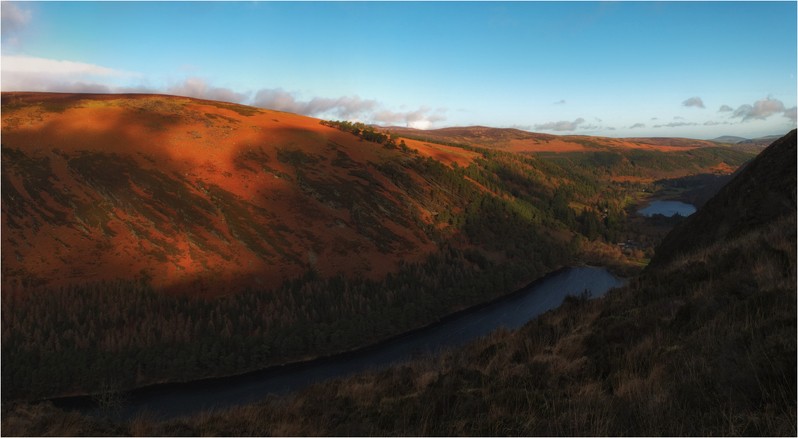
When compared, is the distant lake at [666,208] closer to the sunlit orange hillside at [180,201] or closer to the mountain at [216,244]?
the mountain at [216,244]

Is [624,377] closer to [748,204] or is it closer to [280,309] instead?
[748,204]

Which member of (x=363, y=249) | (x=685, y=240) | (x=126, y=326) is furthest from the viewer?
(x=363, y=249)

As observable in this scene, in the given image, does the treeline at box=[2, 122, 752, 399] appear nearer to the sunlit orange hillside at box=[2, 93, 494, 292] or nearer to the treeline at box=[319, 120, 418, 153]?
the sunlit orange hillside at box=[2, 93, 494, 292]

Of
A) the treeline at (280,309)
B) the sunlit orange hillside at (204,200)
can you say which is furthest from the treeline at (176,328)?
the sunlit orange hillside at (204,200)

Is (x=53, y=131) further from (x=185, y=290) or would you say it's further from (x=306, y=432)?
(x=306, y=432)

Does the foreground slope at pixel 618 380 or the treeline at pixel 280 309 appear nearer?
the foreground slope at pixel 618 380

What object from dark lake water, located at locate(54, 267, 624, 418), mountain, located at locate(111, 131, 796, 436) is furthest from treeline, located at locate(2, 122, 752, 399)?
mountain, located at locate(111, 131, 796, 436)

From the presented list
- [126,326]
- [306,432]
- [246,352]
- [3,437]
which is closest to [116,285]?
[126,326]
